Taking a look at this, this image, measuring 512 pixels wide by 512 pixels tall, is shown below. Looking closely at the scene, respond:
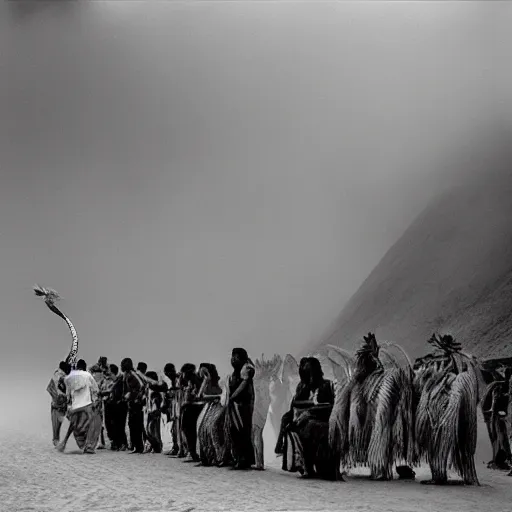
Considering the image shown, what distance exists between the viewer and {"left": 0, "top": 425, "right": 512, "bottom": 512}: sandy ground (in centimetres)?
915

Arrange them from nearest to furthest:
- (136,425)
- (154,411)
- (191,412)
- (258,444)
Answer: (258,444) < (191,412) < (154,411) < (136,425)

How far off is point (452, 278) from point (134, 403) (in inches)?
1172

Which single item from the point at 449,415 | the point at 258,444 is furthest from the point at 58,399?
the point at 449,415

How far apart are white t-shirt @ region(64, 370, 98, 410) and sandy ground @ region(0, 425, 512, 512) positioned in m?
2.06

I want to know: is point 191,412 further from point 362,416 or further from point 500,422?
point 500,422

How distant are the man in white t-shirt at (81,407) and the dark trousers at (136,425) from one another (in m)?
0.75

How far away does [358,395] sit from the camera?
1183 centimetres

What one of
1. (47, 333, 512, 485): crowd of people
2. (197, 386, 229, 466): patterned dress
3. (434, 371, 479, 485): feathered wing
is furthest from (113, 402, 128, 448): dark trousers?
(434, 371, 479, 485): feathered wing

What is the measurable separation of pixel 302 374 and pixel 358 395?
0.87 m

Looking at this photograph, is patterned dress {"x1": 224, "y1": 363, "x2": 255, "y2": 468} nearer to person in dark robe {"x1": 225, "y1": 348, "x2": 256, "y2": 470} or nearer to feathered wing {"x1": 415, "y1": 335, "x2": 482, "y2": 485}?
person in dark robe {"x1": 225, "y1": 348, "x2": 256, "y2": 470}

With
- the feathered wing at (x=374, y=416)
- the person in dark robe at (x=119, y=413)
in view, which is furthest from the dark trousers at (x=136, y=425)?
the feathered wing at (x=374, y=416)

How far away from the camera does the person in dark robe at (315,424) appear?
11469 mm

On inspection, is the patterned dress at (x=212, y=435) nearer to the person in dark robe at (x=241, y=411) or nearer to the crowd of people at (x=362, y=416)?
the crowd of people at (x=362, y=416)

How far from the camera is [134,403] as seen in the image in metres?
16.5
